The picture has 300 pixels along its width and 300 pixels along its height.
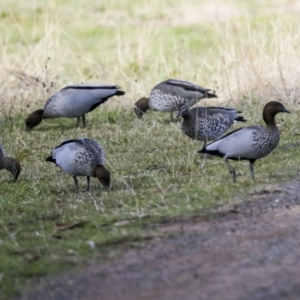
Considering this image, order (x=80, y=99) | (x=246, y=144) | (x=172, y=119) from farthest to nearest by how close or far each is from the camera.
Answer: (x=172, y=119) → (x=80, y=99) → (x=246, y=144)

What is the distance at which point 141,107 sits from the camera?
42.2 feet

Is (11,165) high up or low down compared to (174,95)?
down

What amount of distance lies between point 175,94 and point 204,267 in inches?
266

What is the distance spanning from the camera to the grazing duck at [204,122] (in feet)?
32.5

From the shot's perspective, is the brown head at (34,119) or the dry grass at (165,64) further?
the dry grass at (165,64)

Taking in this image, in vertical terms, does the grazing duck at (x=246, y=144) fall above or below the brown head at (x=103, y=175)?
above

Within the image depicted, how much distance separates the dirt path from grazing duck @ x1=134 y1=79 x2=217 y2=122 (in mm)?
5325

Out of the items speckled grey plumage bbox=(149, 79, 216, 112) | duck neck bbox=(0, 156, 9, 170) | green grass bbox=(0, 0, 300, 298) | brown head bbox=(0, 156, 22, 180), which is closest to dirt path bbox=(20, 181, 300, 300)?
green grass bbox=(0, 0, 300, 298)

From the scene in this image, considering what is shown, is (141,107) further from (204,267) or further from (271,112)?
(204,267)

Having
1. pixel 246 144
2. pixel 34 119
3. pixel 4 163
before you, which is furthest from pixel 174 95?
pixel 246 144

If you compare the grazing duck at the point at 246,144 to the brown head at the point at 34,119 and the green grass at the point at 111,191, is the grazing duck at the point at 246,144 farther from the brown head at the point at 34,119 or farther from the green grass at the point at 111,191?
the brown head at the point at 34,119

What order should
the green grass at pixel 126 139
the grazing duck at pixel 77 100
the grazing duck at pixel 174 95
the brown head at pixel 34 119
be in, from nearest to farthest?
the green grass at pixel 126 139, the grazing duck at pixel 174 95, the grazing duck at pixel 77 100, the brown head at pixel 34 119

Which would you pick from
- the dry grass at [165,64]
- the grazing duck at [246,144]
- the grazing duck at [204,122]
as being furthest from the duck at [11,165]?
the dry grass at [165,64]

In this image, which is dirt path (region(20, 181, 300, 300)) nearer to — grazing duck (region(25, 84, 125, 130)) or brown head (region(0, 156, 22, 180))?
brown head (region(0, 156, 22, 180))
